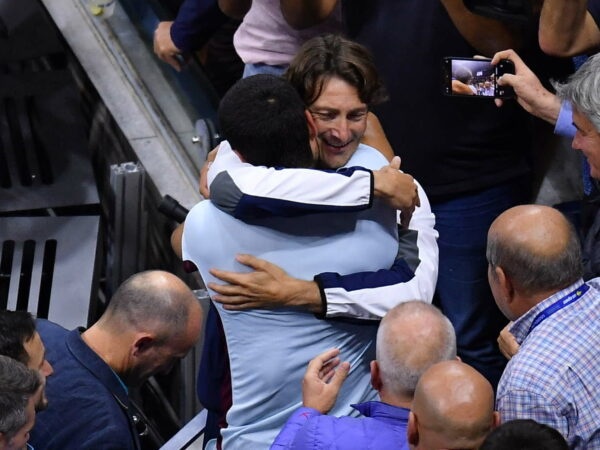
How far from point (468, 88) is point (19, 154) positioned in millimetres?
1674

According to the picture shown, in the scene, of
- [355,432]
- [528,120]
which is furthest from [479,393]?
[528,120]

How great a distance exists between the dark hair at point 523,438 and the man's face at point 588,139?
915 millimetres

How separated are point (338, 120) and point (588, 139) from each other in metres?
0.55

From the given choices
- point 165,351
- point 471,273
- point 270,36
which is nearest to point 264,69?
point 270,36

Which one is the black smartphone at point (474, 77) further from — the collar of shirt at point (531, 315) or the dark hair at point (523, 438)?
the dark hair at point (523, 438)

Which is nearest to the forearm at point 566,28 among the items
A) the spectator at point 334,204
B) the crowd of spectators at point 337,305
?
the crowd of spectators at point 337,305

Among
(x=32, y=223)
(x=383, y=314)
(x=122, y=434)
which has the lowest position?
(x=32, y=223)

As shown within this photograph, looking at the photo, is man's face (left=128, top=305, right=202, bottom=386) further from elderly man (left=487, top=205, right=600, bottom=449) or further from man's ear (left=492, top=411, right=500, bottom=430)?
man's ear (left=492, top=411, right=500, bottom=430)

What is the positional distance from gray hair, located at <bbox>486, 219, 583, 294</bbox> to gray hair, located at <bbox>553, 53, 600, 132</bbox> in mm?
349

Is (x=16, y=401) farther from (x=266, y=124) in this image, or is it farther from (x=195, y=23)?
(x=195, y=23)

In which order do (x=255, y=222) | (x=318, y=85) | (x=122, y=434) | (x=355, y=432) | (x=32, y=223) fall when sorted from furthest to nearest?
(x=32, y=223) → (x=318, y=85) → (x=122, y=434) → (x=255, y=222) → (x=355, y=432)

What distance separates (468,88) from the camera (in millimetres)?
2908

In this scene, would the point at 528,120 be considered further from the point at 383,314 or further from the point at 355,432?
the point at 355,432

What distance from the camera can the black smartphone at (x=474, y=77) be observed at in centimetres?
288
